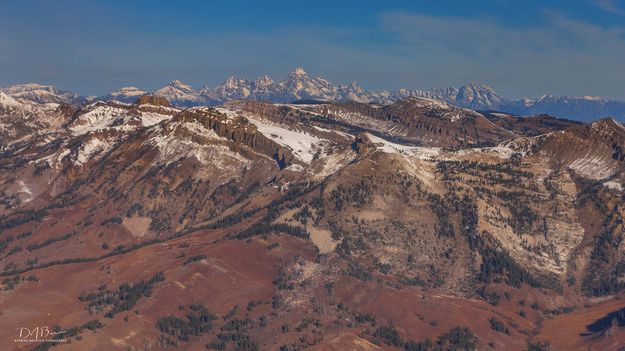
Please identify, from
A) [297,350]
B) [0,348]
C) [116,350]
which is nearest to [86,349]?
[116,350]

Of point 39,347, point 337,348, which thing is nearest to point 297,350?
point 337,348

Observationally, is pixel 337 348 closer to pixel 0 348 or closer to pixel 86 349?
pixel 86 349

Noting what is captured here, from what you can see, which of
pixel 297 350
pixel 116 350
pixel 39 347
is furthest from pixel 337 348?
pixel 39 347

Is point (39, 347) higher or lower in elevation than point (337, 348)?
lower

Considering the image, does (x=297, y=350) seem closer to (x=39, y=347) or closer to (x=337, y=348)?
(x=337, y=348)

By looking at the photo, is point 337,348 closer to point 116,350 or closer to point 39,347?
point 116,350

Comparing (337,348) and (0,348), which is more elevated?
(337,348)
